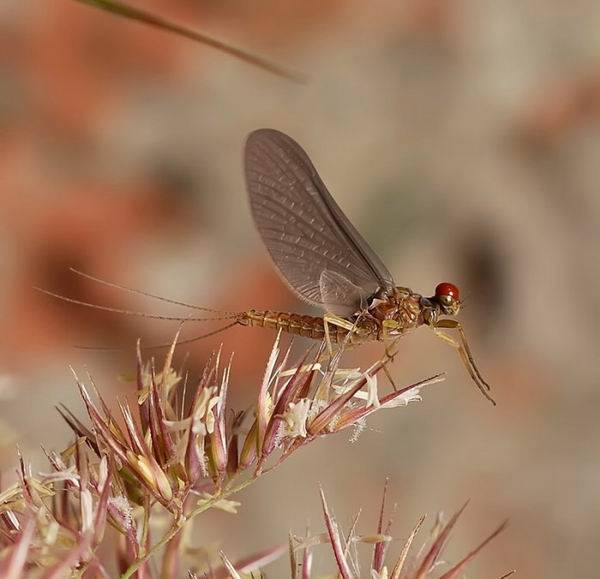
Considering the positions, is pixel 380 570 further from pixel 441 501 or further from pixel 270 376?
pixel 441 501

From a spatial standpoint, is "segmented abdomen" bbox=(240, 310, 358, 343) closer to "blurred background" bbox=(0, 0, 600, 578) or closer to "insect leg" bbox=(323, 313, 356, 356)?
"insect leg" bbox=(323, 313, 356, 356)

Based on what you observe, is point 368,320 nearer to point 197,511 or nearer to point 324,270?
point 324,270

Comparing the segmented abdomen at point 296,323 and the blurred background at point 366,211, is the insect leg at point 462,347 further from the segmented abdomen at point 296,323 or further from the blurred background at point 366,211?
the blurred background at point 366,211

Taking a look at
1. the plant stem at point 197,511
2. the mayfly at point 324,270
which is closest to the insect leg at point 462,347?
the mayfly at point 324,270

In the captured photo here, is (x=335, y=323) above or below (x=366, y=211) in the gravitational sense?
below

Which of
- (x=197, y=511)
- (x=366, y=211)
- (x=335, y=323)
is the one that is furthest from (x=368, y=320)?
(x=366, y=211)

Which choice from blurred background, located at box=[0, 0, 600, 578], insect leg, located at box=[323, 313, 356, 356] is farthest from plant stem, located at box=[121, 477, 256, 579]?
blurred background, located at box=[0, 0, 600, 578]
